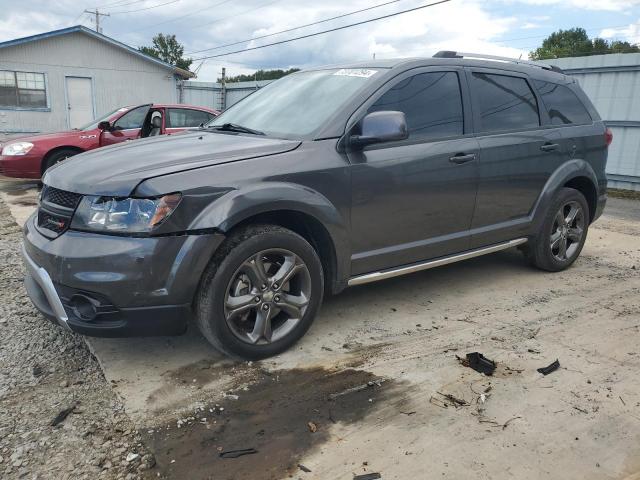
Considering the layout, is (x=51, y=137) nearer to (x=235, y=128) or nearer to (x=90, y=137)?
(x=90, y=137)

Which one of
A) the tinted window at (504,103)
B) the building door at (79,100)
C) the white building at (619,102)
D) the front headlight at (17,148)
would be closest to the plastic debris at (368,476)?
the tinted window at (504,103)

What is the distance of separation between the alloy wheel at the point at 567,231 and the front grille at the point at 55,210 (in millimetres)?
4028

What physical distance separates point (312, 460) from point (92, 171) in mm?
1976

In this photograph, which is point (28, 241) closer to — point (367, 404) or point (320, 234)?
point (320, 234)

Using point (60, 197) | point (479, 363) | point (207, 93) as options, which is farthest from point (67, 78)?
point (479, 363)

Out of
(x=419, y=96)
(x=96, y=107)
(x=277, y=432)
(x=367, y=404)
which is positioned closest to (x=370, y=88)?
(x=419, y=96)

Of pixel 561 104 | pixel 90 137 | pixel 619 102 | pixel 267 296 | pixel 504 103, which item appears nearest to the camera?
pixel 267 296

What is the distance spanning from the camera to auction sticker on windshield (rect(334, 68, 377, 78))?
381cm

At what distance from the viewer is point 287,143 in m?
3.36

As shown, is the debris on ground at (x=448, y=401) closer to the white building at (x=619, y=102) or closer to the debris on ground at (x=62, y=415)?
the debris on ground at (x=62, y=415)

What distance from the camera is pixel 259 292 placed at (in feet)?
10.3

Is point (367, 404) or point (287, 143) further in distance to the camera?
point (287, 143)

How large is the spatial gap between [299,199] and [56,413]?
1.71m

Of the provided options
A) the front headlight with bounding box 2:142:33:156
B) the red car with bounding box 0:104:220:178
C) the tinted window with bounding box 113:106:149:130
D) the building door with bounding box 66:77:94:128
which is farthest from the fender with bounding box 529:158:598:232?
the building door with bounding box 66:77:94:128
